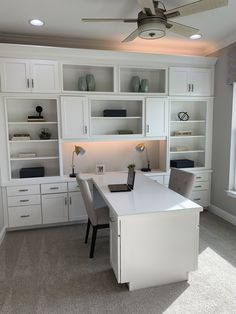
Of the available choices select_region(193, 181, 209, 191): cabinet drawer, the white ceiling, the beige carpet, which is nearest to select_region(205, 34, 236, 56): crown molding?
the white ceiling

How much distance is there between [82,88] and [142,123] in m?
1.07

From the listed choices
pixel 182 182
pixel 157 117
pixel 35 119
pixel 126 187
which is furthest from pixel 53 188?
pixel 157 117

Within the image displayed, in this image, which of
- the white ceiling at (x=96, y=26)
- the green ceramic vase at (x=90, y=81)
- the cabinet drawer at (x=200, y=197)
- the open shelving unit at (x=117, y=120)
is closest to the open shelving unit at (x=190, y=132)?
the cabinet drawer at (x=200, y=197)

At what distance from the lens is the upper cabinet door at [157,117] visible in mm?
3947

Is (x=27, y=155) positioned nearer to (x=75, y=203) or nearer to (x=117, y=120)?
(x=75, y=203)

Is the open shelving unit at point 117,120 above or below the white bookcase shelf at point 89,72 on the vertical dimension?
below

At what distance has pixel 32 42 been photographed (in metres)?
3.62

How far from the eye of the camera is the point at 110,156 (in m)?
4.27

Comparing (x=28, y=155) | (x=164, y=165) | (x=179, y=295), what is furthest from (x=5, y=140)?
(x=179, y=295)

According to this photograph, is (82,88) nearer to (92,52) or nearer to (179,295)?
(92,52)

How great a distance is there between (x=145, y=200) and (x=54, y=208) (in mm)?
1787

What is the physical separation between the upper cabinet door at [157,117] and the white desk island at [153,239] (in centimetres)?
176

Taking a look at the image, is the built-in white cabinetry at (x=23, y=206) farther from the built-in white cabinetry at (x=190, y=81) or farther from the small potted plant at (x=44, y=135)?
the built-in white cabinetry at (x=190, y=81)

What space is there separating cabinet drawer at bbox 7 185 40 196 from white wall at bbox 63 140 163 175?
593 mm
